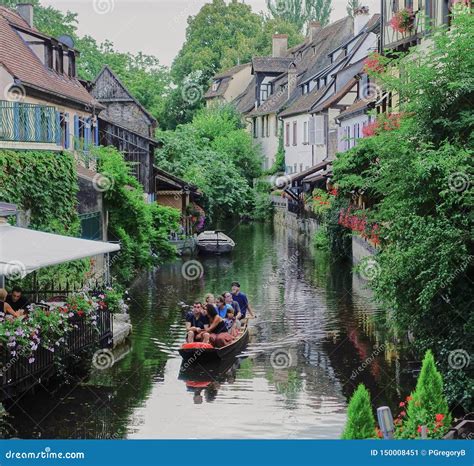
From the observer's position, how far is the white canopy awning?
53.8ft

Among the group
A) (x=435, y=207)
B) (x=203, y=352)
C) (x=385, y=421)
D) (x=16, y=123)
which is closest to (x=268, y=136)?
(x=16, y=123)

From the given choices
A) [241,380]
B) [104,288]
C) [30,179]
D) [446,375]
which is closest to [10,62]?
[30,179]

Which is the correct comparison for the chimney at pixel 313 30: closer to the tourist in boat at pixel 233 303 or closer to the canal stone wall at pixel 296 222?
the canal stone wall at pixel 296 222

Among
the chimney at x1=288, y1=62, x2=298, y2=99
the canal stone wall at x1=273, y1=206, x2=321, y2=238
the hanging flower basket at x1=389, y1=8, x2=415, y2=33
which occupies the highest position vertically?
the chimney at x1=288, y1=62, x2=298, y2=99

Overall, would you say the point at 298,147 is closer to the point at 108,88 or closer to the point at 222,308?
the point at 108,88

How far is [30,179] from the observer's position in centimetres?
2373

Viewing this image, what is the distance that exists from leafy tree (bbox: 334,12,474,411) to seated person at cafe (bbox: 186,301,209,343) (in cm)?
458

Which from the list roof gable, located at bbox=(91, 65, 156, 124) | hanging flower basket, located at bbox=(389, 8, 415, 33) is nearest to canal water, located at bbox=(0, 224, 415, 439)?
hanging flower basket, located at bbox=(389, 8, 415, 33)

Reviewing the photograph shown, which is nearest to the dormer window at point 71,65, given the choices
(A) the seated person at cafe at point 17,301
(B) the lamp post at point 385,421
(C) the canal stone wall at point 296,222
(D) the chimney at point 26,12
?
(D) the chimney at point 26,12

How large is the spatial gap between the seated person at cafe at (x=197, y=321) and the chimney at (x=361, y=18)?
43.7 m

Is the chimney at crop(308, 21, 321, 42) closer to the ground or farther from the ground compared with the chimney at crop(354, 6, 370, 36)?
farther from the ground

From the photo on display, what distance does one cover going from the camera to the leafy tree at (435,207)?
17.1 meters

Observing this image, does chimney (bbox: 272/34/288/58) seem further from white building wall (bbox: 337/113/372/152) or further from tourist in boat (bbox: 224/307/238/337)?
tourist in boat (bbox: 224/307/238/337)

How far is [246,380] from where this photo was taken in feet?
66.9
